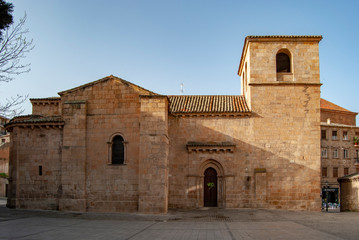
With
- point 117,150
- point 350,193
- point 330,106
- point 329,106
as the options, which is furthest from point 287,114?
point 330,106

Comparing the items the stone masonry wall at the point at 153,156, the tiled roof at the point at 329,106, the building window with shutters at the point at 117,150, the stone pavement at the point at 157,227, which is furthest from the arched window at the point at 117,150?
the tiled roof at the point at 329,106

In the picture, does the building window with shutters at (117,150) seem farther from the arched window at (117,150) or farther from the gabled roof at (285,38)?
the gabled roof at (285,38)

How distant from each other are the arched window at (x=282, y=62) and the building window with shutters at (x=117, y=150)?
11.8m

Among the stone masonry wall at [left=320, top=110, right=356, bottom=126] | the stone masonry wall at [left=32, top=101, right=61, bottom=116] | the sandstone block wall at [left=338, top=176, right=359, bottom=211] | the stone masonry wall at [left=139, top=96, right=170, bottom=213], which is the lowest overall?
the sandstone block wall at [left=338, top=176, right=359, bottom=211]

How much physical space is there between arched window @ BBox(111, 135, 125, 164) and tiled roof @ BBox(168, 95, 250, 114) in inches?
194

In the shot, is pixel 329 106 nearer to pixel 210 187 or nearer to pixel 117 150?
pixel 210 187

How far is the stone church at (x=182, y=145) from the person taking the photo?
768 inches

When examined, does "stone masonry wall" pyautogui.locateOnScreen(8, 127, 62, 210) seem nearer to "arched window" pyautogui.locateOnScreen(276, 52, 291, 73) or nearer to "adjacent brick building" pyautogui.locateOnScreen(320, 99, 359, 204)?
"arched window" pyautogui.locateOnScreen(276, 52, 291, 73)

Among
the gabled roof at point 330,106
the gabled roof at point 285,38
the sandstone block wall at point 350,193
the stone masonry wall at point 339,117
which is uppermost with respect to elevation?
the gabled roof at point 285,38

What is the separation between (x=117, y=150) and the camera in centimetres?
2000

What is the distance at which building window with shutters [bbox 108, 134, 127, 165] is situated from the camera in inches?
782

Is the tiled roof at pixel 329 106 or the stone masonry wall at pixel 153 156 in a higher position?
the tiled roof at pixel 329 106

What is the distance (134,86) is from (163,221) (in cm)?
759

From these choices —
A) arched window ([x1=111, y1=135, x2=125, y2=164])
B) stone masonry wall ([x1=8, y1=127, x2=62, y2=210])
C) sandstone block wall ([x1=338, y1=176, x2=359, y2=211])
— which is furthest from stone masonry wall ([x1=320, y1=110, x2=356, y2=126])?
stone masonry wall ([x1=8, y1=127, x2=62, y2=210])
